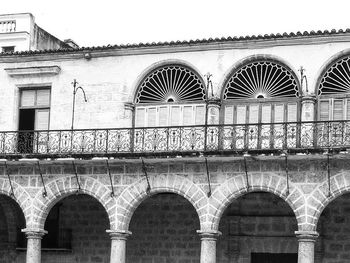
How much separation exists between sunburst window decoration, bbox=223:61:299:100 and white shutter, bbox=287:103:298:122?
279 millimetres

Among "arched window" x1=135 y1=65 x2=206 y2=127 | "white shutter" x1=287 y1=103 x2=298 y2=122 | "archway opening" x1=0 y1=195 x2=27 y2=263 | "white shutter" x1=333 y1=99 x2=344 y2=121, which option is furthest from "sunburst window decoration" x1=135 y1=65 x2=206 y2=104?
"archway opening" x1=0 y1=195 x2=27 y2=263

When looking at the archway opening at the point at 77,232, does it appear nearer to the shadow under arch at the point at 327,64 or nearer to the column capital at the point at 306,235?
the column capital at the point at 306,235

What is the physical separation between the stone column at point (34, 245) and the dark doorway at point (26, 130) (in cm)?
220

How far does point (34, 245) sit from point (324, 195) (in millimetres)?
7617

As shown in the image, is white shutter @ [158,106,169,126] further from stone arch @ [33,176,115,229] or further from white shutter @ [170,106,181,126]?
stone arch @ [33,176,115,229]

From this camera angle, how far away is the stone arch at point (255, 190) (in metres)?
22.5

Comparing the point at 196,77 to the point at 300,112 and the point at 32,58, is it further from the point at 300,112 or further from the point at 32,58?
the point at 32,58

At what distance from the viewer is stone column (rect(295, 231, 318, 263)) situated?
22250 mm

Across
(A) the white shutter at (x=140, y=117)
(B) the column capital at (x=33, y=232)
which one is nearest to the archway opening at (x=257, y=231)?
(A) the white shutter at (x=140, y=117)

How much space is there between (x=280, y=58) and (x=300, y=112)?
144 cm

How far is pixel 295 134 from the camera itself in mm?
23203

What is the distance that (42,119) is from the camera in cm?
2641

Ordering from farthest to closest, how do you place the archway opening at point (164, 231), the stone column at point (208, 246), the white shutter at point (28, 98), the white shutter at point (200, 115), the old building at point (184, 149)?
the white shutter at point (28, 98) → the archway opening at point (164, 231) → the white shutter at point (200, 115) → the stone column at point (208, 246) → the old building at point (184, 149)

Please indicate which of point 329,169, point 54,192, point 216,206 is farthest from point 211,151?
point 54,192
